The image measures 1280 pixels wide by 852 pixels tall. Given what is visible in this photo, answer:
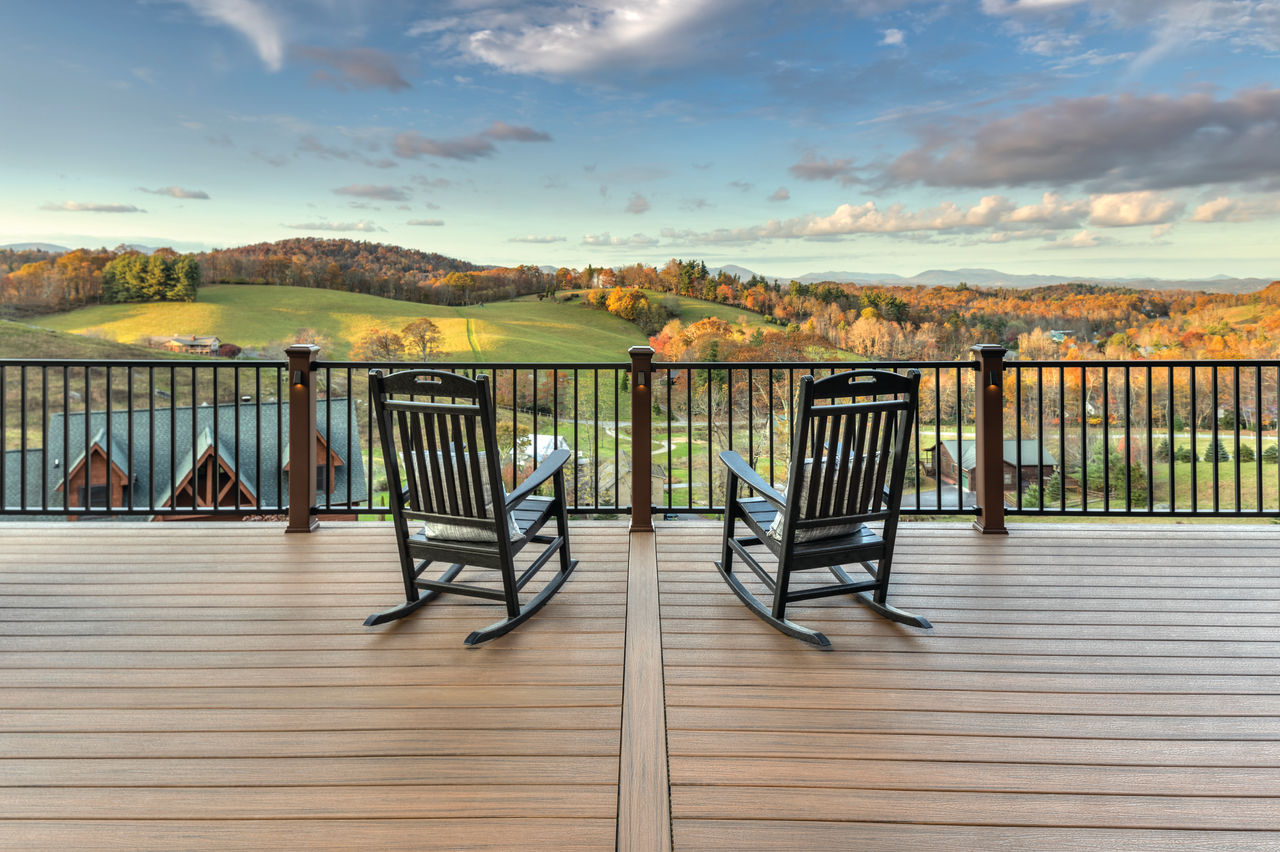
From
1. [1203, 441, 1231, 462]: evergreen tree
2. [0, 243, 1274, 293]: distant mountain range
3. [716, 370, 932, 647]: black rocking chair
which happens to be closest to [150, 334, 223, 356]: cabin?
Result: [0, 243, 1274, 293]: distant mountain range

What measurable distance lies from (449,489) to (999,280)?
54.3ft

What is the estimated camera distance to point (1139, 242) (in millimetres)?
15758

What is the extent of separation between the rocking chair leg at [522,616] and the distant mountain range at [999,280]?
48.8 ft

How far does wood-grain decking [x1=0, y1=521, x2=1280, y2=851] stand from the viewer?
4.89ft

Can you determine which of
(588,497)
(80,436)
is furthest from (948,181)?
(80,436)

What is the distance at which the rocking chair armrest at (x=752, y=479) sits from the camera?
8.09 ft

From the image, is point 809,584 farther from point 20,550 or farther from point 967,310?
point 967,310

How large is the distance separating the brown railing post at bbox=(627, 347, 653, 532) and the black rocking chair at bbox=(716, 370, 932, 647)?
117cm

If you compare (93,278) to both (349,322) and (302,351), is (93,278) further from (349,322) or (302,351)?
(302,351)

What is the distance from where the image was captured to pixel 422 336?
715 inches

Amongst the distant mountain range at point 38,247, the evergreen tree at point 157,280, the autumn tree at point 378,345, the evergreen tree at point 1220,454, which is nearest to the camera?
the evergreen tree at point 1220,454

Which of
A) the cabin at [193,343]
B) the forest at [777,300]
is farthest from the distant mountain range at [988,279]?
the cabin at [193,343]

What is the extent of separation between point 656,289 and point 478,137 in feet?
21.8

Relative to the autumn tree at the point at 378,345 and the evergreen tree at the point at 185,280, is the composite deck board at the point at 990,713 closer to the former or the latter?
the autumn tree at the point at 378,345
